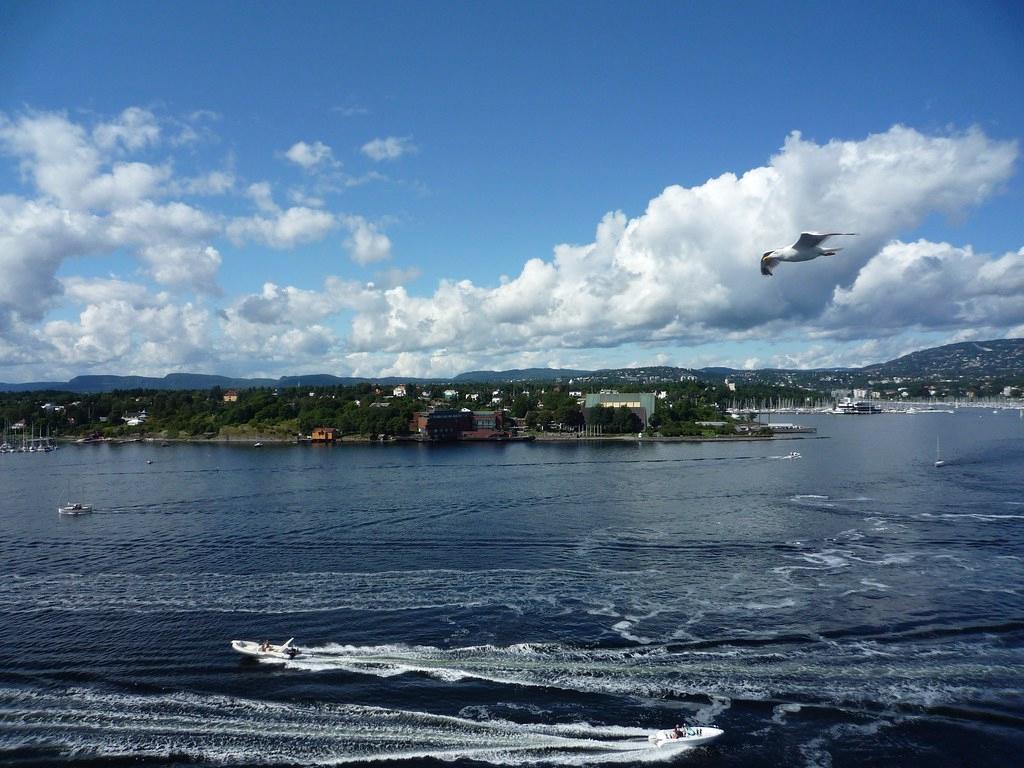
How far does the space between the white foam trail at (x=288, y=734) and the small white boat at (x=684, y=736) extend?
0.11 metres

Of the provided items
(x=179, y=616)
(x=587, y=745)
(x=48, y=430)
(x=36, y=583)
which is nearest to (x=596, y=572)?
(x=587, y=745)

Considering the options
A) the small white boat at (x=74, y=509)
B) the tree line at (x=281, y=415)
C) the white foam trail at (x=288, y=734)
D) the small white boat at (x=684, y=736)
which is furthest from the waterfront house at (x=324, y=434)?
the small white boat at (x=684, y=736)

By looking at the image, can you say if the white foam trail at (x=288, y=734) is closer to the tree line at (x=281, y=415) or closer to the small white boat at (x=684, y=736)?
the small white boat at (x=684, y=736)

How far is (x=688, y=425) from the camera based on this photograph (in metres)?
A: 57.4

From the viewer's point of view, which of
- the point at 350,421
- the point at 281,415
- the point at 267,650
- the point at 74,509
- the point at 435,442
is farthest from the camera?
the point at 281,415

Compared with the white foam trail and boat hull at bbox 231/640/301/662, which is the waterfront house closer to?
boat hull at bbox 231/640/301/662

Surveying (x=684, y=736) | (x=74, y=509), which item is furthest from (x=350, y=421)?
(x=684, y=736)

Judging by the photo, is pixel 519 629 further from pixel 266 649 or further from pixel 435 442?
pixel 435 442

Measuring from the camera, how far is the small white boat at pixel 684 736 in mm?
8680

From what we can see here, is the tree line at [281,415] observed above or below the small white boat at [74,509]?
above

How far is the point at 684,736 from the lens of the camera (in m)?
8.73

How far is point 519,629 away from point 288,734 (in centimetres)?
428

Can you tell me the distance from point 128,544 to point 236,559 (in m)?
4.12

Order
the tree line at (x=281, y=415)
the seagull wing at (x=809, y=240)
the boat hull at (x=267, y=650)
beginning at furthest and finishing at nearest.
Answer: the tree line at (x=281, y=415), the boat hull at (x=267, y=650), the seagull wing at (x=809, y=240)
